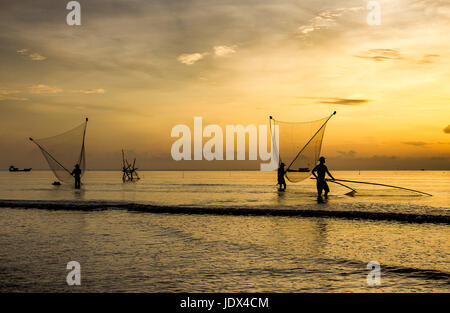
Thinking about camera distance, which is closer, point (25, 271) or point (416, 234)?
point (25, 271)

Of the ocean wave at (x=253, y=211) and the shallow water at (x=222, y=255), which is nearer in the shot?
the shallow water at (x=222, y=255)

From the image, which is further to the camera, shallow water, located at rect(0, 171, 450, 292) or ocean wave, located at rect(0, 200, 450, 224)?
ocean wave, located at rect(0, 200, 450, 224)

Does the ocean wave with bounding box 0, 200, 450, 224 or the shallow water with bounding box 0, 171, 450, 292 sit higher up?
the shallow water with bounding box 0, 171, 450, 292

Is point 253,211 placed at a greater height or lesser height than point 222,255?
lesser

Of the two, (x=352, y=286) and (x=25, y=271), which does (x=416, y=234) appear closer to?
(x=352, y=286)

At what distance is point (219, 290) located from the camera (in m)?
7.02

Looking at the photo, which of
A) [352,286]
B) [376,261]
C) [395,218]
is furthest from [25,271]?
[395,218]

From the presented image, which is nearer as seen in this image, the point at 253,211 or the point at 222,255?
the point at 222,255

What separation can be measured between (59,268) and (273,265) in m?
4.72

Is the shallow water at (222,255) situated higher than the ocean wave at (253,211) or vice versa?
the shallow water at (222,255)
